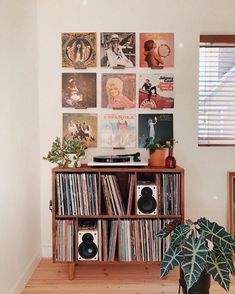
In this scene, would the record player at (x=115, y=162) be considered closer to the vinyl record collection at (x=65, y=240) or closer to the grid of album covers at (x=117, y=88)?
the grid of album covers at (x=117, y=88)

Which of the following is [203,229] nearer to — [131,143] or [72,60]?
[131,143]

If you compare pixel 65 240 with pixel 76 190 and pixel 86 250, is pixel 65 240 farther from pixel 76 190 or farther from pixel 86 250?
pixel 76 190

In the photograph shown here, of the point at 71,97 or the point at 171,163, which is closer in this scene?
the point at 171,163

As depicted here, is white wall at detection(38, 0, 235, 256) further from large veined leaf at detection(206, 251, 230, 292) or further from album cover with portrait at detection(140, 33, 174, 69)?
large veined leaf at detection(206, 251, 230, 292)

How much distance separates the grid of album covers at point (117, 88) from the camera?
236 cm

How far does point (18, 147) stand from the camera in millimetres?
1965

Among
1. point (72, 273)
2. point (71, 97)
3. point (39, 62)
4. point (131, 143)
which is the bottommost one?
point (72, 273)

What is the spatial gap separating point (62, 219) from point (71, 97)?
0.99 metres

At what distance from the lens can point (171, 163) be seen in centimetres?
212

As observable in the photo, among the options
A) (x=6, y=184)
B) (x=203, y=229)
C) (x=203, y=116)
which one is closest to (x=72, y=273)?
(x=6, y=184)

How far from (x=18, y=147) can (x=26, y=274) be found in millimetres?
931

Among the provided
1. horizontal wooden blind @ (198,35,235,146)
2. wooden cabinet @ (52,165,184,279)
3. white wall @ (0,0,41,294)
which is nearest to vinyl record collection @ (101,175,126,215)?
wooden cabinet @ (52,165,184,279)

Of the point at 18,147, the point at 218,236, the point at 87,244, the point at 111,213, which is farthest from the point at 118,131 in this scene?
the point at 218,236

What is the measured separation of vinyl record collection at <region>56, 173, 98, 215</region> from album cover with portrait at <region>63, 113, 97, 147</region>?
0.44 m
